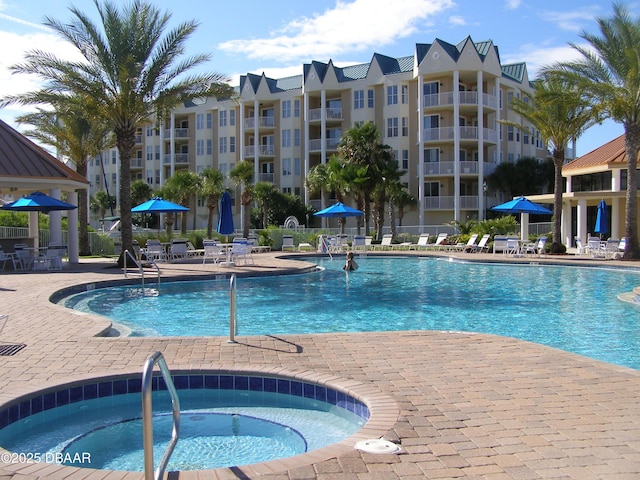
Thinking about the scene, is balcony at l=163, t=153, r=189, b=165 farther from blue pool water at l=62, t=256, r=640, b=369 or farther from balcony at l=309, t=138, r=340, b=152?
blue pool water at l=62, t=256, r=640, b=369

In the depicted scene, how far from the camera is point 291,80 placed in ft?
187

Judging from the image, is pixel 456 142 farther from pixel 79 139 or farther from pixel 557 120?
pixel 79 139

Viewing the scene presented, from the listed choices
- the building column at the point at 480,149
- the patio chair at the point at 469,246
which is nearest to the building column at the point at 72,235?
the patio chair at the point at 469,246

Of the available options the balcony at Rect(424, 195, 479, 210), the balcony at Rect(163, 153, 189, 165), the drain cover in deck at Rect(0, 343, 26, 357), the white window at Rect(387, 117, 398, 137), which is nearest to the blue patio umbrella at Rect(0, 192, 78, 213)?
the drain cover in deck at Rect(0, 343, 26, 357)

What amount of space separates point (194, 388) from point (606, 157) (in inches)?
1236

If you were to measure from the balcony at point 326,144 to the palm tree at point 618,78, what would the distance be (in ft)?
90.0

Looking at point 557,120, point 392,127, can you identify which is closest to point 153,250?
point 557,120

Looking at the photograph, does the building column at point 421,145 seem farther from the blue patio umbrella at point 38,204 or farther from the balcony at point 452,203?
the blue patio umbrella at point 38,204

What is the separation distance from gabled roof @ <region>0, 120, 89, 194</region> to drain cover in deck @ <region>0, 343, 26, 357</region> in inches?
627

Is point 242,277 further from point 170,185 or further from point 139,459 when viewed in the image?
point 170,185

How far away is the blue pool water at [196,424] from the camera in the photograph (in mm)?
5105

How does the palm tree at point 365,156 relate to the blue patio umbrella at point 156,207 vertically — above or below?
above

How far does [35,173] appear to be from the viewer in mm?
22797

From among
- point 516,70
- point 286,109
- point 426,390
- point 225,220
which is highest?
point 516,70
